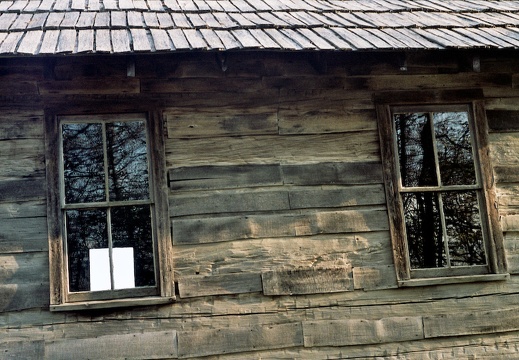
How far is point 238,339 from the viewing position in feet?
17.1

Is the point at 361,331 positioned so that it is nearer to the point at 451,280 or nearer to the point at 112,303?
the point at 451,280

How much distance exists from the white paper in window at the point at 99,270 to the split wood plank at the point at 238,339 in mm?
738

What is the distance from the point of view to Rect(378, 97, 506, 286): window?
5.61m

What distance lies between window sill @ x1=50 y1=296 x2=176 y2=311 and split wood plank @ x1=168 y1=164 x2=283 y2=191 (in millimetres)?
921

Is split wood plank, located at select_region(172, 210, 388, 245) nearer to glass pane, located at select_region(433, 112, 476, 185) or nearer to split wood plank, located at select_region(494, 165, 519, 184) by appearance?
glass pane, located at select_region(433, 112, 476, 185)

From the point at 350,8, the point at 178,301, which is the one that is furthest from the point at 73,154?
the point at 350,8

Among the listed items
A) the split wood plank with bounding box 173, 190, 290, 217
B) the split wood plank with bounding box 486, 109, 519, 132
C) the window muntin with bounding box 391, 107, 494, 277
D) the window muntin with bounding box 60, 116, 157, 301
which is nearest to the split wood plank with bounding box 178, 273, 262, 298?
the window muntin with bounding box 60, 116, 157, 301

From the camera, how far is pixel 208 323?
5.22m

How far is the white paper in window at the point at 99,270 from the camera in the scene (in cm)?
518

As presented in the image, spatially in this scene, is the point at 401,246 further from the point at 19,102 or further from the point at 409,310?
the point at 19,102

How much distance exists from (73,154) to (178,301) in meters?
1.51

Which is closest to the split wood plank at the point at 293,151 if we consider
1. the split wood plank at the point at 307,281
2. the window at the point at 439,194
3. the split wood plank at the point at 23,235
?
the window at the point at 439,194

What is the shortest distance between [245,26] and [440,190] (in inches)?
89.2

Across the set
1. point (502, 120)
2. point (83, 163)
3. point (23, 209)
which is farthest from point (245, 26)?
point (502, 120)
